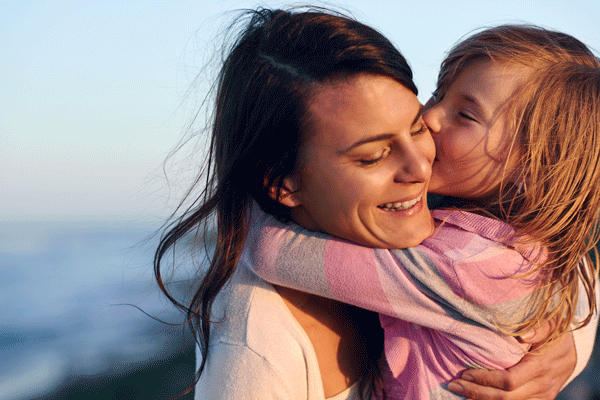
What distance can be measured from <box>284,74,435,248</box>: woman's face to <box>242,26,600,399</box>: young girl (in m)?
0.02

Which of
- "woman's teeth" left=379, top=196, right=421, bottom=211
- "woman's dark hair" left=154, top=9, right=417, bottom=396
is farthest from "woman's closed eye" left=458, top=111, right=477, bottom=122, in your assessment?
"woman's teeth" left=379, top=196, right=421, bottom=211

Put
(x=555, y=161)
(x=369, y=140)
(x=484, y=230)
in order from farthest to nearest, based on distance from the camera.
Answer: (x=555, y=161) < (x=484, y=230) < (x=369, y=140)

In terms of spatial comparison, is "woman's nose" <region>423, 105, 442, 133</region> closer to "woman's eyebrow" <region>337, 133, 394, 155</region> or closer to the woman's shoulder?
"woman's eyebrow" <region>337, 133, 394, 155</region>

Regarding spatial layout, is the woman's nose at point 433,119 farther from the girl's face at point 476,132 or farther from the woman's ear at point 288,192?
the woman's ear at point 288,192

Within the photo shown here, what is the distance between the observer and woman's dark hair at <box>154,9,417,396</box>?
4.94ft

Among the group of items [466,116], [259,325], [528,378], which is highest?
[466,116]

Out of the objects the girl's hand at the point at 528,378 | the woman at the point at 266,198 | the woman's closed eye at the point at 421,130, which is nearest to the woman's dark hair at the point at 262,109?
the woman at the point at 266,198

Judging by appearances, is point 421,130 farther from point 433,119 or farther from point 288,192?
point 288,192

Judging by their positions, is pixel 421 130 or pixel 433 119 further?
pixel 433 119

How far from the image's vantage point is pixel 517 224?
166 centimetres

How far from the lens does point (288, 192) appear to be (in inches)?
65.5

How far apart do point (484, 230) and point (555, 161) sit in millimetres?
425

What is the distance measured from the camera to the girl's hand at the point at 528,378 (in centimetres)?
158

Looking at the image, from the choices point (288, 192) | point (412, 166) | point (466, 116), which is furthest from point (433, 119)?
point (288, 192)
